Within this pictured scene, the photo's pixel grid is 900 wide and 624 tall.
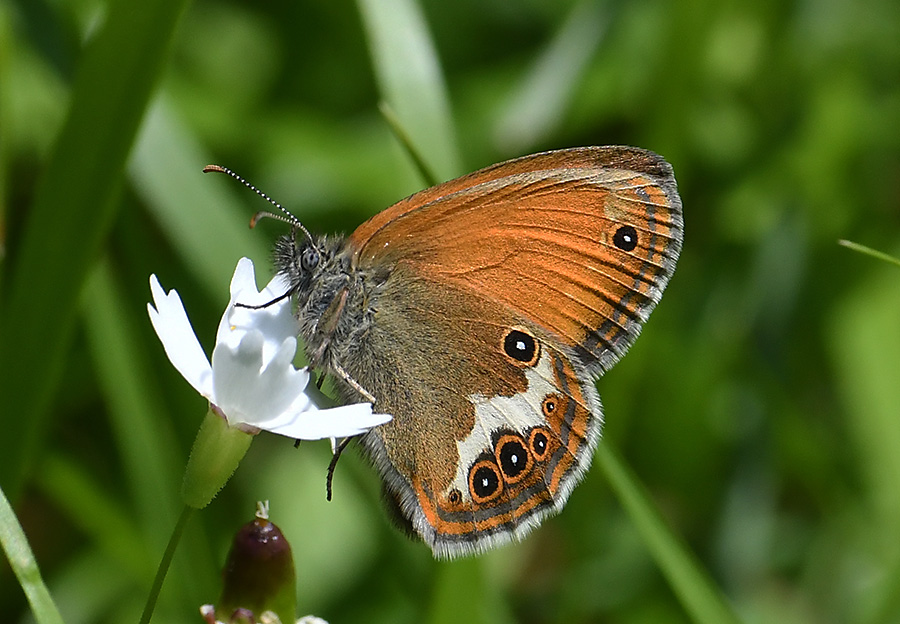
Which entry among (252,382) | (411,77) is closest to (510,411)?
(252,382)

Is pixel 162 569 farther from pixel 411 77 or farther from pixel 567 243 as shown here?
pixel 411 77

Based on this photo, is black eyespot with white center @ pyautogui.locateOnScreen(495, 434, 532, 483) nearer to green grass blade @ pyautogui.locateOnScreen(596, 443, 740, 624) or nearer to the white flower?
green grass blade @ pyautogui.locateOnScreen(596, 443, 740, 624)

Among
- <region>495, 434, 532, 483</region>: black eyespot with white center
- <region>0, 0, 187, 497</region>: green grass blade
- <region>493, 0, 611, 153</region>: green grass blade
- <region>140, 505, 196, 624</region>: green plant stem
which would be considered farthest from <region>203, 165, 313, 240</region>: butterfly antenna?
<region>493, 0, 611, 153</region>: green grass blade

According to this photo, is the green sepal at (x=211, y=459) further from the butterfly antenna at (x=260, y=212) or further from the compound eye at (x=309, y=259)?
the compound eye at (x=309, y=259)

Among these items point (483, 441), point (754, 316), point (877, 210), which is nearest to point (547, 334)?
point (483, 441)

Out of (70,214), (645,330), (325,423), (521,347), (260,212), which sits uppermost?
(70,214)
